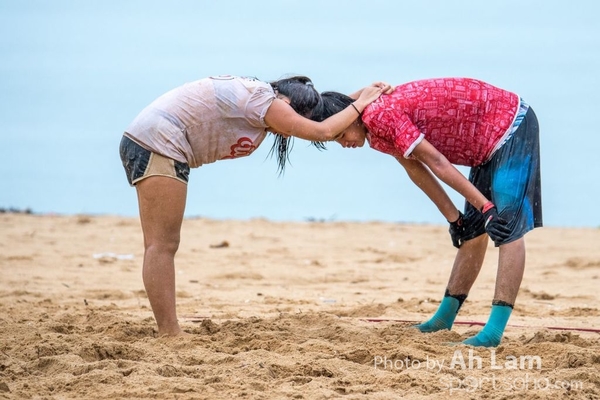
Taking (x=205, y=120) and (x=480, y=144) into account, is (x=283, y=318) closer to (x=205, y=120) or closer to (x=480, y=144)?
(x=205, y=120)

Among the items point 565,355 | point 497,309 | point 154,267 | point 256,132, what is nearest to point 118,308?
point 154,267

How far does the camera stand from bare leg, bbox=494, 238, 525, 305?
439 centimetres

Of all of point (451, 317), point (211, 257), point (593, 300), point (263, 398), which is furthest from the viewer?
point (211, 257)

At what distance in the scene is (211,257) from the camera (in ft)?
29.3

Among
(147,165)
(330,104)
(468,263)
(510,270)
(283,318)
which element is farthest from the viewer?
(283,318)

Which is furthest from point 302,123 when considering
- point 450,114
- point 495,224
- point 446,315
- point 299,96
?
point 446,315

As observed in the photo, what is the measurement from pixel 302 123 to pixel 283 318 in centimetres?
→ 132

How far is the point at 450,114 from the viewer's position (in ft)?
14.9

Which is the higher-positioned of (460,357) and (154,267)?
(154,267)

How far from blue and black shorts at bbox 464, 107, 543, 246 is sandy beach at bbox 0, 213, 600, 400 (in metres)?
0.63

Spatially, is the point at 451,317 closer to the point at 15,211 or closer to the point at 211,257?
the point at 211,257

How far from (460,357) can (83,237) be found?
666 cm

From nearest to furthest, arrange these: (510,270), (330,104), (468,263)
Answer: (510,270), (330,104), (468,263)

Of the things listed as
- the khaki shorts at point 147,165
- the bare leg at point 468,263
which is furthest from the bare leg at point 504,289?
the khaki shorts at point 147,165
